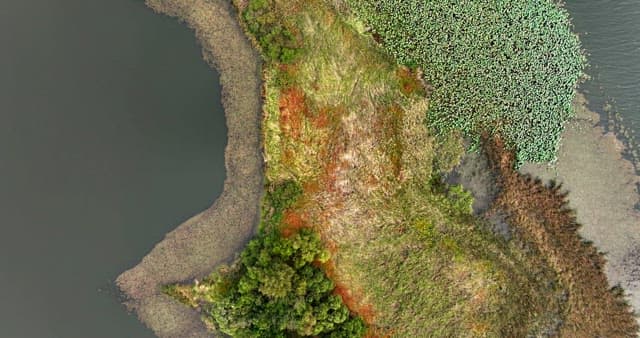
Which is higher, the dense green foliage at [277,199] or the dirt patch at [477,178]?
the dirt patch at [477,178]

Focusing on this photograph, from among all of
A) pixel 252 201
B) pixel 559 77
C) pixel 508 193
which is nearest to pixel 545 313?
pixel 508 193

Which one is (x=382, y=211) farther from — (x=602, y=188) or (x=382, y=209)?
(x=602, y=188)

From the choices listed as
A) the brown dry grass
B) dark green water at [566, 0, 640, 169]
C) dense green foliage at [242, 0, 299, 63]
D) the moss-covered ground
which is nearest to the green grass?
the moss-covered ground

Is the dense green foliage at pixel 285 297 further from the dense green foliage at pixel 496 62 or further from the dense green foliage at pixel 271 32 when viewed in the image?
the dense green foliage at pixel 496 62

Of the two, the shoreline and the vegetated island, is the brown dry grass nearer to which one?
the vegetated island

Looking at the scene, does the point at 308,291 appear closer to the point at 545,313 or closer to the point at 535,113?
the point at 545,313

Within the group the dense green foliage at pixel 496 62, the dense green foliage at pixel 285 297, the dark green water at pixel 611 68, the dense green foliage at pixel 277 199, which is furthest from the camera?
the dark green water at pixel 611 68

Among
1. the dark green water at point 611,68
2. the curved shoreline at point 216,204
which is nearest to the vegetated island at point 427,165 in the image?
the curved shoreline at point 216,204
